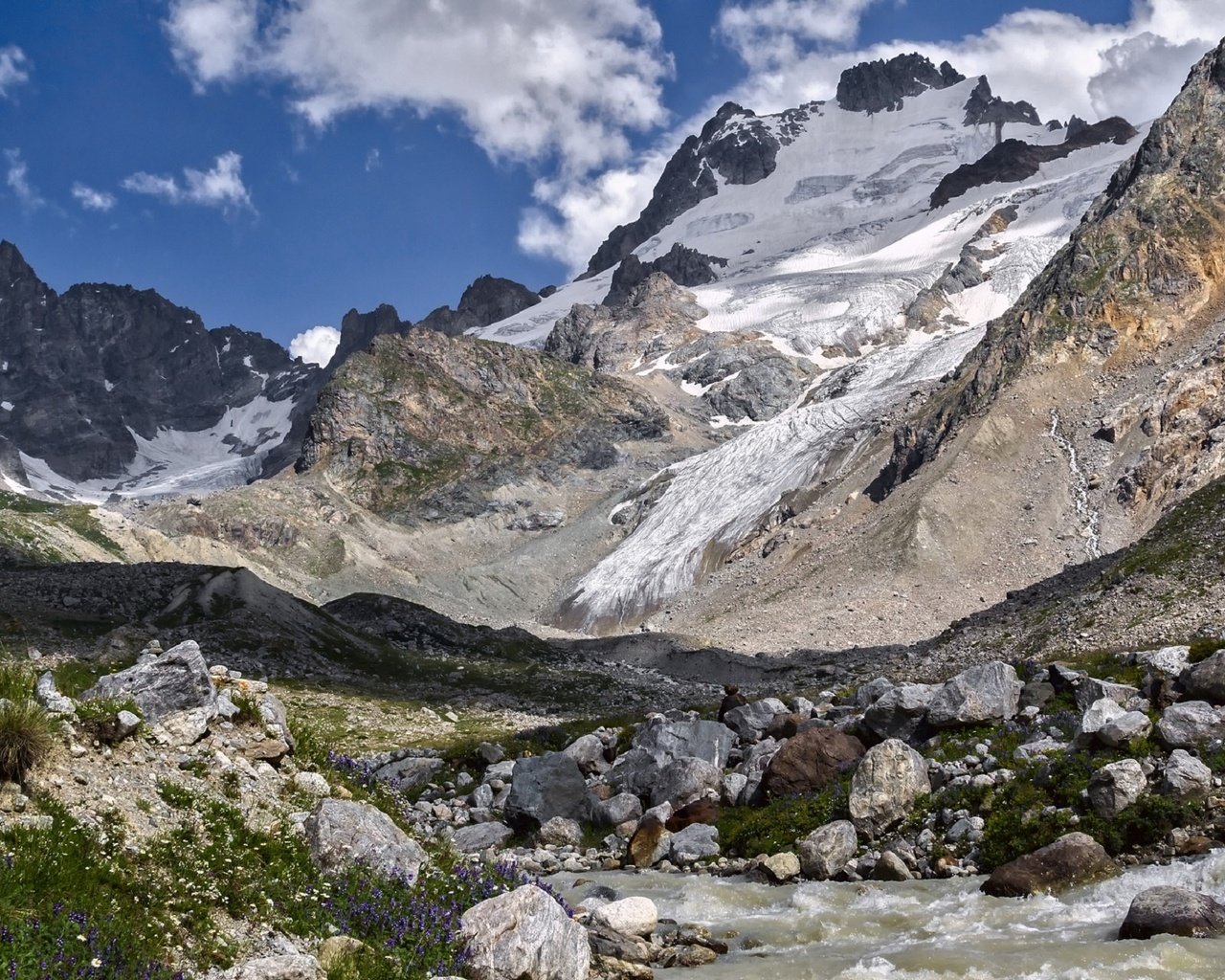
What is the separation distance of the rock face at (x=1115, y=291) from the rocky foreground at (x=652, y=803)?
357 feet

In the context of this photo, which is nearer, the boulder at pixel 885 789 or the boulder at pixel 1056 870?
the boulder at pixel 1056 870

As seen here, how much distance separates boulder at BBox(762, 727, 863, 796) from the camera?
21984 mm

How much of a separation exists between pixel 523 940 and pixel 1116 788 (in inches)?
408

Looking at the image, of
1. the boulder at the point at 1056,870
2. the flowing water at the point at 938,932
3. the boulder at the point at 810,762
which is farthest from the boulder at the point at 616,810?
the boulder at the point at 1056,870

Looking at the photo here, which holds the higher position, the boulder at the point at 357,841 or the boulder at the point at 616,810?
the boulder at the point at 357,841

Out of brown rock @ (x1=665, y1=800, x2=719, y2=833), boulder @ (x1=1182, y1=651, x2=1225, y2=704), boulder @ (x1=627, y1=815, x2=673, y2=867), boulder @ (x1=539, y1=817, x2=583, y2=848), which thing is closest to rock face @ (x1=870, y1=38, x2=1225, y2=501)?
boulder @ (x1=1182, y1=651, x2=1225, y2=704)

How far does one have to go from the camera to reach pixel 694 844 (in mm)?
20781

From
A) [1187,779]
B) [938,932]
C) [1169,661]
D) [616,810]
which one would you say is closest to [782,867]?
[938,932]

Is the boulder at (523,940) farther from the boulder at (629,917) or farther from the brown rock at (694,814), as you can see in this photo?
the brown rock at (694,814)

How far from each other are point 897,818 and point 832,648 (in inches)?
2937

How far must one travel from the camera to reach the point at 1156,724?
18156 millimetres

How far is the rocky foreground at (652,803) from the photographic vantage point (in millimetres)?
11203

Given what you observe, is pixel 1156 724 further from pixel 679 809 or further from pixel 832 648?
pixel 832 648

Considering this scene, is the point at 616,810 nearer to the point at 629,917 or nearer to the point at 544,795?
the point at 544,795
